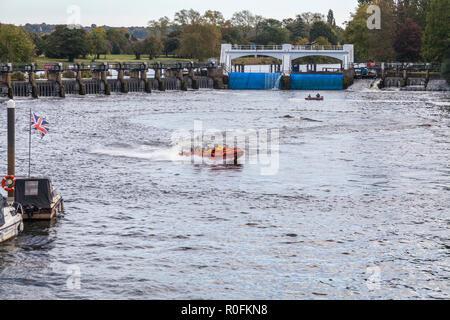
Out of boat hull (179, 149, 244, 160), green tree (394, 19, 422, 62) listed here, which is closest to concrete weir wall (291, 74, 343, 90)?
green tree (394, 19, 422, 62)

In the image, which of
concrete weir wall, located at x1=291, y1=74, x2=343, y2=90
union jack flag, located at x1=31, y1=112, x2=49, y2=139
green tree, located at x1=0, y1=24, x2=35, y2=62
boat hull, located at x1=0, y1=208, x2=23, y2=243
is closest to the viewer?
boat hull, located at x1=0, y1=208, x2=23, y2=243

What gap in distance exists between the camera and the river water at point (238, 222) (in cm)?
3002

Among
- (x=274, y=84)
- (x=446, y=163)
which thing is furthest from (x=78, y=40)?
(x=446, y=163)

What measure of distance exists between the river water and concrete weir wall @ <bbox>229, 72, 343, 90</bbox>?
7933cm

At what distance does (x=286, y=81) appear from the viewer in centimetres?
16050

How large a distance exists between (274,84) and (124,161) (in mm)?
106256

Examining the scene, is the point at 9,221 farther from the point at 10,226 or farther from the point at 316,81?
the point at 316,81

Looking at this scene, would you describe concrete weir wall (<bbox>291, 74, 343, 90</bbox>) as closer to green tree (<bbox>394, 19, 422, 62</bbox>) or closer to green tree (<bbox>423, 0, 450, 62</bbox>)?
green tree (<bbox>423, 0, 450, 62</bbox>)

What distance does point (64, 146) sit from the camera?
67.4 meters

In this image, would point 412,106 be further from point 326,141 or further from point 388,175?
point 388,175

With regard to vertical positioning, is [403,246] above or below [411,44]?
below

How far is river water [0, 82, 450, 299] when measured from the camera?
30.0 m

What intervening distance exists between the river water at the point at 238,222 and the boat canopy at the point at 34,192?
42.4 inches

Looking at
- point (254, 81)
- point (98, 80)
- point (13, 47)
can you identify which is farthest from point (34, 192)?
point (13, 47)
